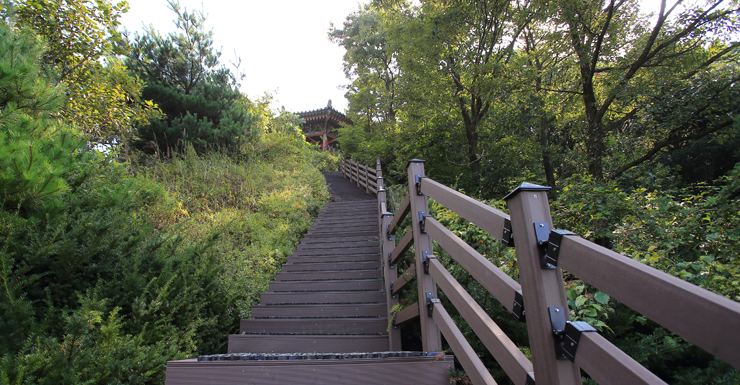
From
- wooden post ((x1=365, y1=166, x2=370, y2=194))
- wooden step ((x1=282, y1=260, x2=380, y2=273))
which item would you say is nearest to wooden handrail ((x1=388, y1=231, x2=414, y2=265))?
wooden step ((x1=282, y1=260, x2=380, y2=273))

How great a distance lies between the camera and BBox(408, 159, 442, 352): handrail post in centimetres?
215

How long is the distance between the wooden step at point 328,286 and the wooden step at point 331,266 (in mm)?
513

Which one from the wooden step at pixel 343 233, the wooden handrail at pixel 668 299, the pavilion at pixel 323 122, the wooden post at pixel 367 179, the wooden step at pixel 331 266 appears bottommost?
the wooden step at pixel 331 266

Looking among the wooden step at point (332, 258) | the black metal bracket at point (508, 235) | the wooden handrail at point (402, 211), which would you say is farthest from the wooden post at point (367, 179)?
the black metal bracket at point (508, 235)

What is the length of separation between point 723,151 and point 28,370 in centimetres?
1812

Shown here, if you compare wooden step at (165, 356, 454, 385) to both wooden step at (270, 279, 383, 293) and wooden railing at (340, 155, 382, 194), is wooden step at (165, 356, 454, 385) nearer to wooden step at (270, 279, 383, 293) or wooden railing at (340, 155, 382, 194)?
wooden step at (270, 279, 383, 293)

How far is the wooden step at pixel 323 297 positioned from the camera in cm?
416

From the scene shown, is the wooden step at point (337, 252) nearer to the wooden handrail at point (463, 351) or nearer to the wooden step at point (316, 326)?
the wooden step at point (316, 326)

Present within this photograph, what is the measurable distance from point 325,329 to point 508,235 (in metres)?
3.02

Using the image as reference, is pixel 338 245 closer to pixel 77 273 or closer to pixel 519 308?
pixel 77 273

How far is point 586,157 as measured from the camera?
677cm

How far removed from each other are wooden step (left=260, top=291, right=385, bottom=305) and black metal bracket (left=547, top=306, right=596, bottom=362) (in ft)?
10.9

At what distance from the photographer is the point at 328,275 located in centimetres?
497

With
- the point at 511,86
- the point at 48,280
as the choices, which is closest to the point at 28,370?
the point at 48,280
